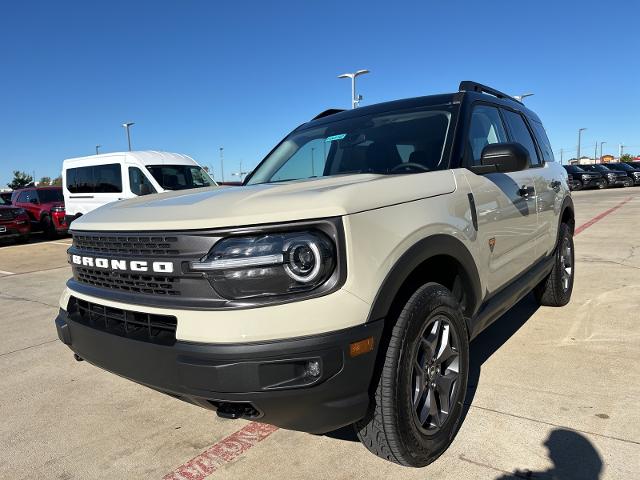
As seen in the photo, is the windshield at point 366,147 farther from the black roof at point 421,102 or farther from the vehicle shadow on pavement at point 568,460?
the vehicle shadow on pavement at point 568,460

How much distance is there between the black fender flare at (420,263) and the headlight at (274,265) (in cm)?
26

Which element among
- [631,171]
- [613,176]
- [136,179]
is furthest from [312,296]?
[631,171]

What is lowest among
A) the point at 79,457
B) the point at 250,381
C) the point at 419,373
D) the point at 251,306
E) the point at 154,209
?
the point at 79,457

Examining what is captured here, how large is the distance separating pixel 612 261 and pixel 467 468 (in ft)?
19.9

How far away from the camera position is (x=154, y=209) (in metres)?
2.31

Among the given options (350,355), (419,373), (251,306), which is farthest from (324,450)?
(251,306)

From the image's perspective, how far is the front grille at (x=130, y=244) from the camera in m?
2.09

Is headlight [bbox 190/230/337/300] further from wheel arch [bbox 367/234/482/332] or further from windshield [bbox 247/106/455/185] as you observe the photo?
windshield [bbox 247/106/455/185]

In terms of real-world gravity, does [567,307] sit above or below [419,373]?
below

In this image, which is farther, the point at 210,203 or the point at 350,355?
the point at 210,203

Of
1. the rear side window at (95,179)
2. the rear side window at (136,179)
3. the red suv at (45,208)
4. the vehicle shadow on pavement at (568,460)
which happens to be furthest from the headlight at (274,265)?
the red suv at (45,208)

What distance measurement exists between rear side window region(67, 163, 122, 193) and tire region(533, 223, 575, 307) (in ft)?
36.0

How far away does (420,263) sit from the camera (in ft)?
7.67

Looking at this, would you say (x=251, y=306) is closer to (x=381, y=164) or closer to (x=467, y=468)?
(x=467, y=468)
